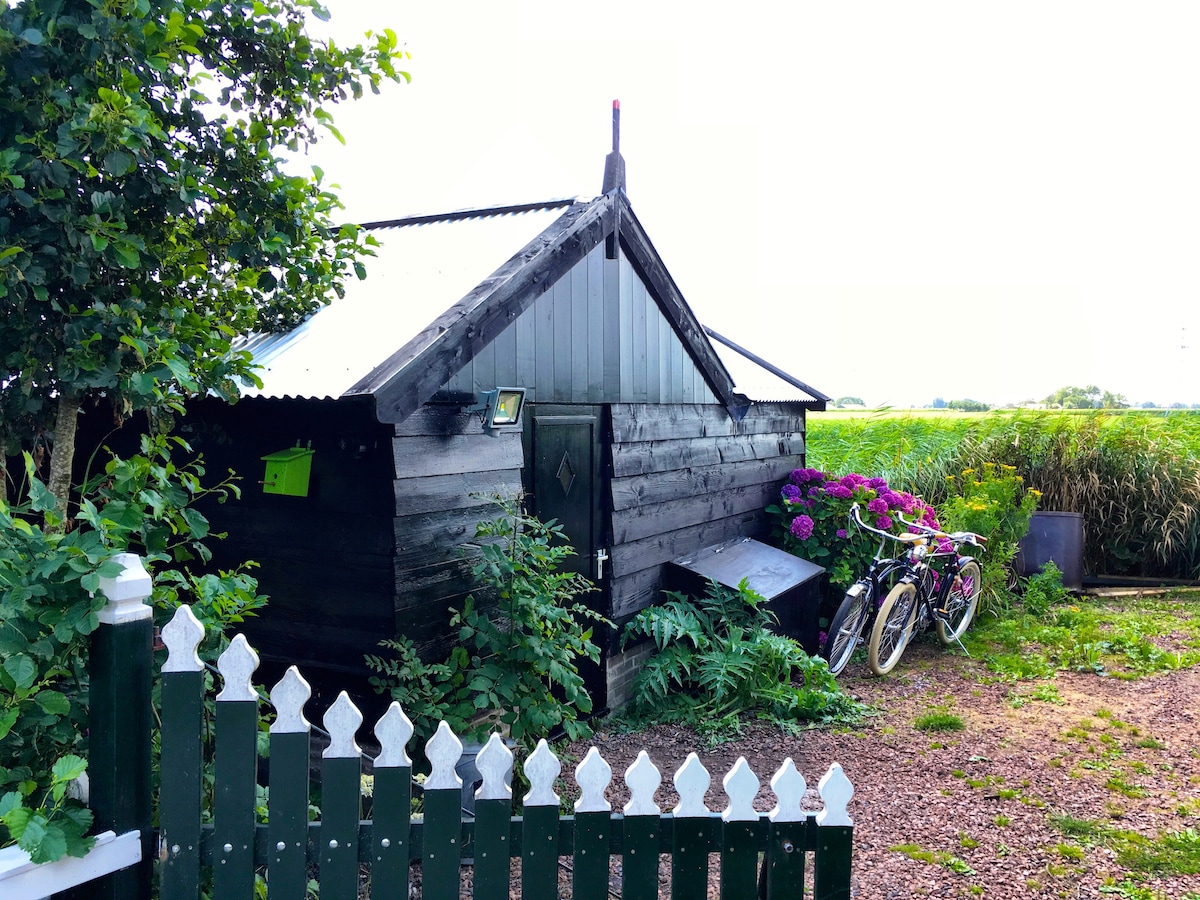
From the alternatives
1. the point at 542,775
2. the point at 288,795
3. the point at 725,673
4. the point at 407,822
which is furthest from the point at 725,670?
the point at 288,795

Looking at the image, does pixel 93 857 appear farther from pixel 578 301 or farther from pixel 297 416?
pixel 578 301

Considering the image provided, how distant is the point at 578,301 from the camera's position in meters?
5.39

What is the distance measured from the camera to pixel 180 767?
6.08ft

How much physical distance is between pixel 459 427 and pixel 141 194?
2.00 meters

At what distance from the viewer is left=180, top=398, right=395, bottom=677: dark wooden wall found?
13.3ft

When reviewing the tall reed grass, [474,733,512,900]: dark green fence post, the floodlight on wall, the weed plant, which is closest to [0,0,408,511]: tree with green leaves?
the floodlight on wall

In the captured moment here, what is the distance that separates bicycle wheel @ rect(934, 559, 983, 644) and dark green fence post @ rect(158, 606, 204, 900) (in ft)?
21.7

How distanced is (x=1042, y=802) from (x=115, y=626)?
4541mm

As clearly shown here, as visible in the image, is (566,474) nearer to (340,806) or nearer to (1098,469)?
(340,806)

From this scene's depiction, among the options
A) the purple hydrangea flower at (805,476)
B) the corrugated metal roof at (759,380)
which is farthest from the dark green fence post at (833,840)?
the purple hydrangea flower at (805,476)

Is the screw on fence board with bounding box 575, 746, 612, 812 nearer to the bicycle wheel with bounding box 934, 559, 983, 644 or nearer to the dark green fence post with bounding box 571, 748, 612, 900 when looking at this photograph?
the dark green fence post with bounding box 571, 748, 612, 900

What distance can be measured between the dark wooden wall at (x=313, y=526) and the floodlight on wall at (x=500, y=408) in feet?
2.08

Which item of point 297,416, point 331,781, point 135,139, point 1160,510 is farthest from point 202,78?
point 1160,510

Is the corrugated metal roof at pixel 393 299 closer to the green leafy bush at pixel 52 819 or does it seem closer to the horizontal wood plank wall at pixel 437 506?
the horizontal wood plank wall at pixel 437 506
